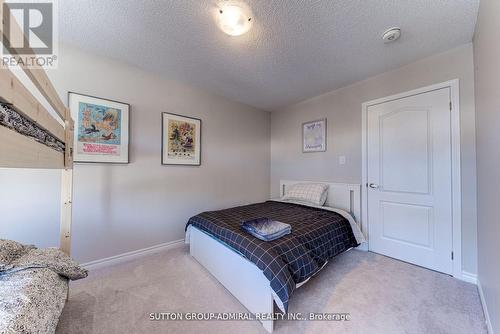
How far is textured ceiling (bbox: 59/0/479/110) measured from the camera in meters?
1.46

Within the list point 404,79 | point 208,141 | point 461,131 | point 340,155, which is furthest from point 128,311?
point 404,79

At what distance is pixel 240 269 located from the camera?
1.59 m

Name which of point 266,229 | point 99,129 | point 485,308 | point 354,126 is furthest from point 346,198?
point 99,129

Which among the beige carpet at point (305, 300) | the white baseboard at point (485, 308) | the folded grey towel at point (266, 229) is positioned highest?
the folded grey towel at point (266, 229)

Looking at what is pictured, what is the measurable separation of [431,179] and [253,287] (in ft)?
6.88

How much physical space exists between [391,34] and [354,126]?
117cm

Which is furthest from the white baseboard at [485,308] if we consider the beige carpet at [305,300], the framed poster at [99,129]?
the framed poster at [99,129]

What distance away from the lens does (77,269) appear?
46.5 inches

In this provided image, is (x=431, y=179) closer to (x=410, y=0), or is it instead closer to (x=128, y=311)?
(x=410, y=0)

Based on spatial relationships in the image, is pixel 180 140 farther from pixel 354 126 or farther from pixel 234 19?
pixel 354 126

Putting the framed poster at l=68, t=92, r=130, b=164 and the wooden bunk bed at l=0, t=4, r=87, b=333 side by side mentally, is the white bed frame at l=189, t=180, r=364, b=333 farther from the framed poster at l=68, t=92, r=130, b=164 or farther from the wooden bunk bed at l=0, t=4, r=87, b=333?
the framed poster at l=68, t=92, r=130, b=164

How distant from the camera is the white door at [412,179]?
6.48 feet

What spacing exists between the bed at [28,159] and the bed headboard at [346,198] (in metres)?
2.84

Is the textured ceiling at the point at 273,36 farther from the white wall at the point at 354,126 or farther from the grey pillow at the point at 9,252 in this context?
the grey pillow at the point at 9,252
